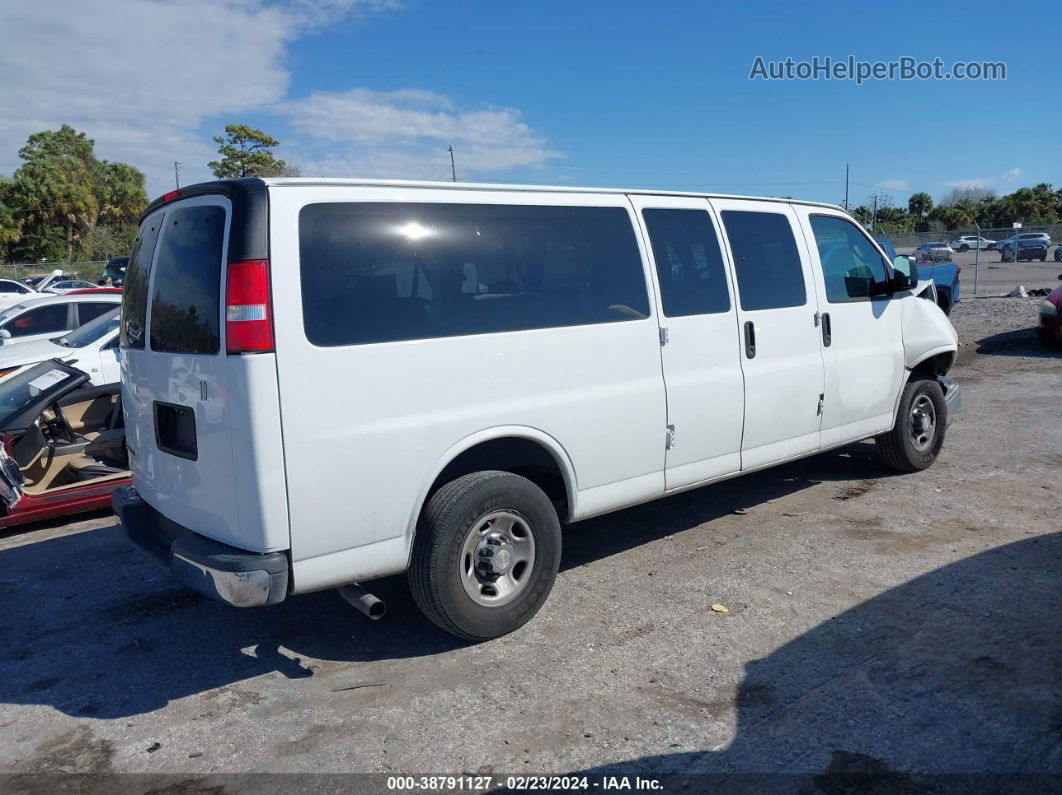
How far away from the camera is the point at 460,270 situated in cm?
424

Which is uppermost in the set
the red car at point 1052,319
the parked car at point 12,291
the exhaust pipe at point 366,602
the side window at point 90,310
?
the parked car at point 12,291

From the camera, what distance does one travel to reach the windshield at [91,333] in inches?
387

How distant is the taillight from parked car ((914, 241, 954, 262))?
37.5m

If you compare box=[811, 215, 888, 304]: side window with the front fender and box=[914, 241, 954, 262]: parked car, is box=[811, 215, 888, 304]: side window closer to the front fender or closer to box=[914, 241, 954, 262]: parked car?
the front fender

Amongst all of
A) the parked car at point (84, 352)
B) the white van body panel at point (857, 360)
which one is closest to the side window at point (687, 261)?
the white van body panel at point (857, 360)

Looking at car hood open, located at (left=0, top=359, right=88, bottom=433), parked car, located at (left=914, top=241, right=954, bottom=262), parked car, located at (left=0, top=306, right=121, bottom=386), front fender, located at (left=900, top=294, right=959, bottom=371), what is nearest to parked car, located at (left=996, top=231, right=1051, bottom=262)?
parked car, located at (left=914, top=241, right=954, bottom=262)

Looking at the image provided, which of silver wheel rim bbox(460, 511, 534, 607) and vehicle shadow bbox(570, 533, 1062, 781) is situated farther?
silver wheel rim bbox(460, 511, 534, 607)

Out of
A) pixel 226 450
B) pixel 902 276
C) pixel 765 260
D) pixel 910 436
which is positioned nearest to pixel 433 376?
pixel 226 450

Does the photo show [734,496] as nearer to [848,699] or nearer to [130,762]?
[848,699]

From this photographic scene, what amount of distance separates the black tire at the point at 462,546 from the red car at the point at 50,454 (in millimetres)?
3826

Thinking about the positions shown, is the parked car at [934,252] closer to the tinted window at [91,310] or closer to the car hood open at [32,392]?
the tinted window at [91,310]

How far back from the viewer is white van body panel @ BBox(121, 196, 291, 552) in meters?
3.58

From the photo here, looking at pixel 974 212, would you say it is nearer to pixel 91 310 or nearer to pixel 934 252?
pixel 934 252

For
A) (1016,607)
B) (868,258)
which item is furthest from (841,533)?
(868,258)
